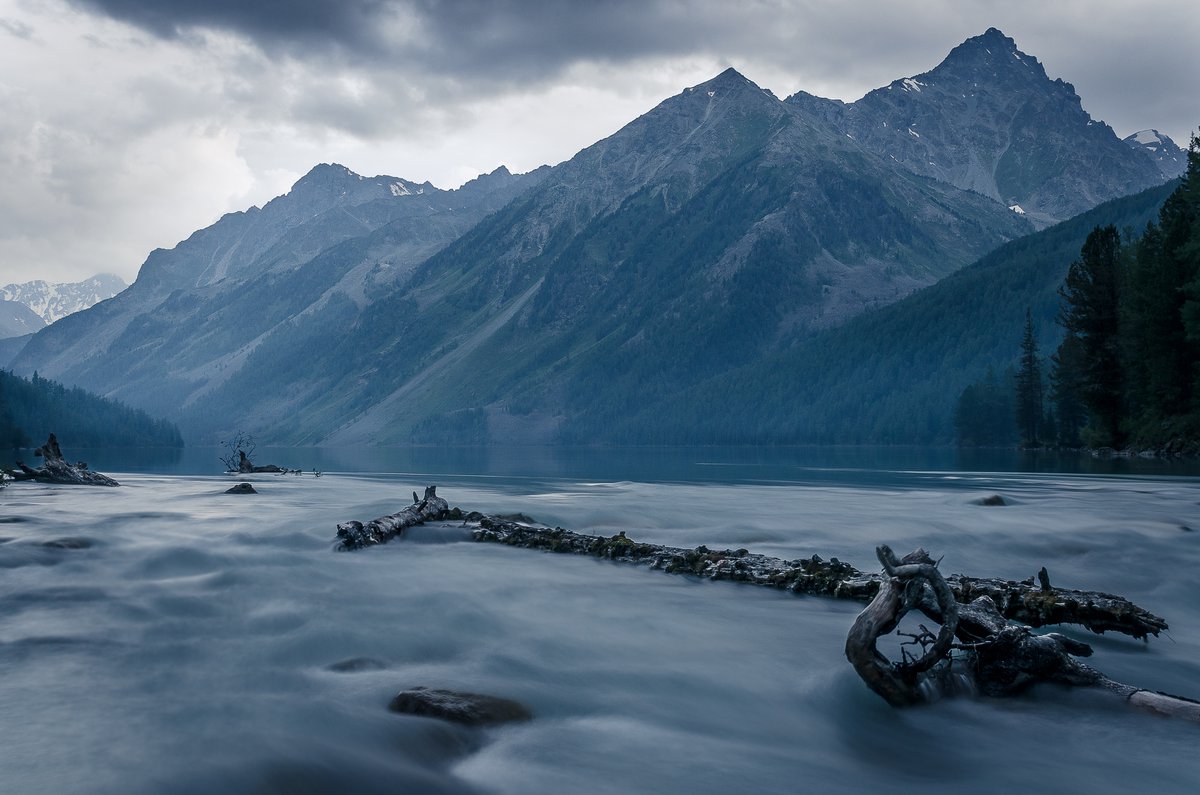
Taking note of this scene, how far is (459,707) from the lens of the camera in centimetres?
1115

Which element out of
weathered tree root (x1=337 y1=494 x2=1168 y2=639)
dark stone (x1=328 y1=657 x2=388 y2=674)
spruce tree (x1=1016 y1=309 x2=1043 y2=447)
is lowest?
dark stone (x1=328 y1=657 x2=388 y2=674)

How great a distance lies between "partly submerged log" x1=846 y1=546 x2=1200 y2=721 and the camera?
11195 millimetres

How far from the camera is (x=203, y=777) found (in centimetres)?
909

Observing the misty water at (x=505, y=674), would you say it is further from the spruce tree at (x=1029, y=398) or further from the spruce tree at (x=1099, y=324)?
the spruce tree at (x=1029, y=398)

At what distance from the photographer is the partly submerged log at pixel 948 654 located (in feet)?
36.7

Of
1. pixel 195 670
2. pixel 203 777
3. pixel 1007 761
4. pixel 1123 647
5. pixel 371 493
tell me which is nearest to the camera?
pixel 203 777

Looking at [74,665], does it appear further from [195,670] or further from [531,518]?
[531,518]

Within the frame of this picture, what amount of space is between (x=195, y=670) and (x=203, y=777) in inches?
181

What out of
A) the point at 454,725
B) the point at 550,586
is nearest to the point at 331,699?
the point at 454,725

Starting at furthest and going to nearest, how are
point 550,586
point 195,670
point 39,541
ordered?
A: point 39,541, point 550,586, point 195,670

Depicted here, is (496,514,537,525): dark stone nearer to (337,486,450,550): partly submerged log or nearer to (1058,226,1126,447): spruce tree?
(337,486,450,550): partly submerged log

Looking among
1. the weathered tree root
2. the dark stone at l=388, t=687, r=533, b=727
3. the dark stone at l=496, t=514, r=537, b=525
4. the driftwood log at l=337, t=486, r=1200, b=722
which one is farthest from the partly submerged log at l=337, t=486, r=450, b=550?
the driftwood log at l=337, t=486, r=1200, b=722

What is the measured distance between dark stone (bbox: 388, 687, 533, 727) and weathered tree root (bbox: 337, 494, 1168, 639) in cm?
671

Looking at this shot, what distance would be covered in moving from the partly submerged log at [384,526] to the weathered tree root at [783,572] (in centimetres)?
3
